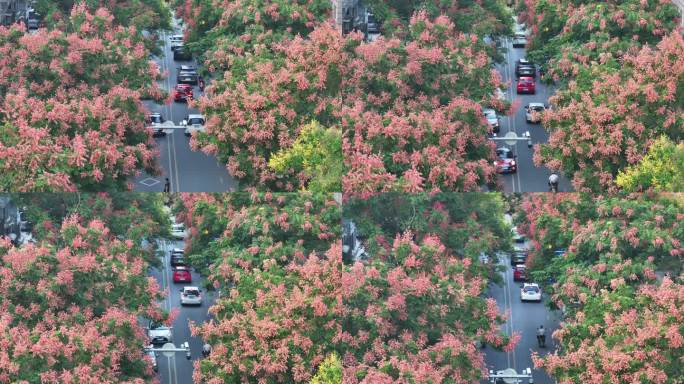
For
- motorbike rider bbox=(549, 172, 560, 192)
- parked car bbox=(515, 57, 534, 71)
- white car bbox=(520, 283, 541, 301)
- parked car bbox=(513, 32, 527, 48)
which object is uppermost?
parked car bbox=(513, 32, 527, 48)

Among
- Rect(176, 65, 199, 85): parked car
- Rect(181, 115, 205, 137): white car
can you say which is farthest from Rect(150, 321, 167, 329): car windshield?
Rect(176, 65, 199, 85): parked car

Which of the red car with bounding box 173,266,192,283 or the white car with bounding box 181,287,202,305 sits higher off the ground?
the red car with bounding box 173,266,192,283

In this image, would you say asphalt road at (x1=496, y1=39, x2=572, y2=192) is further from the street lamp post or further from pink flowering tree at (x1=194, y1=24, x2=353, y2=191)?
the street lamp post

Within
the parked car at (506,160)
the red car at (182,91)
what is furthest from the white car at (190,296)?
the red car at (182,91)

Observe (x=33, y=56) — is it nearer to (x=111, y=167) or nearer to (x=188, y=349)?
(x=111, y=167)

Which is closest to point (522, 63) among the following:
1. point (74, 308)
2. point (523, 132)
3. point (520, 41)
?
point (520, 41)

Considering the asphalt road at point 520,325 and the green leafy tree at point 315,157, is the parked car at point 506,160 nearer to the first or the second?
the green leafy tree at point 315,157

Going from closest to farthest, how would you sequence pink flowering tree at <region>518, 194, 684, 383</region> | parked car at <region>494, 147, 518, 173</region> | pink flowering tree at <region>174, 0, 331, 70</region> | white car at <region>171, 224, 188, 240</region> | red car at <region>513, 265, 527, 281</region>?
pink flowering tree at <region>518, 194, 684, 383</region> → red car at <region>513, 265, 527, 281</region> → white car at <region>171, 224, 188, 240</region> → parked car at <region>494, 147, 518, 173</region> → pink flowering tree at <region>174, 0, 331, 70</region>
